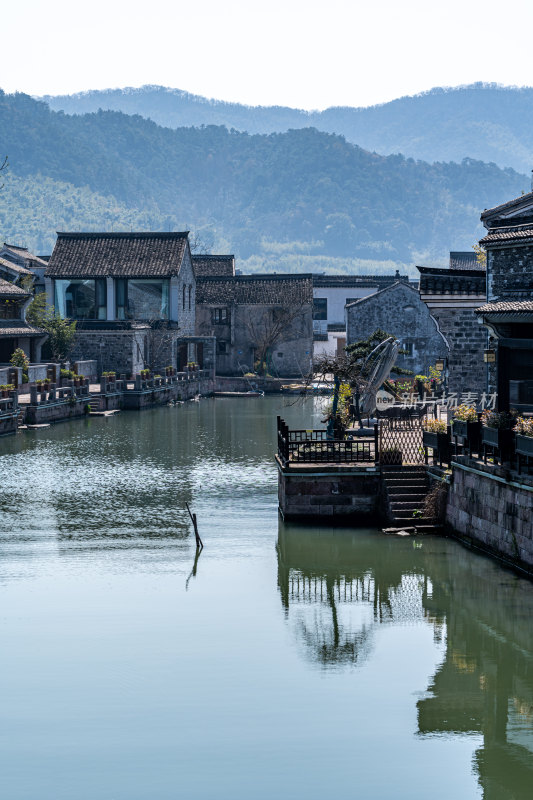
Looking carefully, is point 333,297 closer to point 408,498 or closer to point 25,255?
point 25,255

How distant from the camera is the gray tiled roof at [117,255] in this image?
81.6 metres

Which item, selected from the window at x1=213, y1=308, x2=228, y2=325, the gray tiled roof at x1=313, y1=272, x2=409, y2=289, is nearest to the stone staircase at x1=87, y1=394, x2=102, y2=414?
the window at x1=213, y1=308, x2=228, y2=325

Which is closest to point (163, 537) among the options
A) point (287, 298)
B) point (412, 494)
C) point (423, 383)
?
point (412, 494)

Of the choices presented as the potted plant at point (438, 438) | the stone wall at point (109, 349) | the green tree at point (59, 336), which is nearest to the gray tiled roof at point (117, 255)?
the stone wall at point (109, 349)

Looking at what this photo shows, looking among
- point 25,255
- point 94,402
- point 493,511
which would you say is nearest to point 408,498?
point 493,511

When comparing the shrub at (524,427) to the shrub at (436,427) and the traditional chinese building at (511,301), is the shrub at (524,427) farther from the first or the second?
the shrub at (436,427)

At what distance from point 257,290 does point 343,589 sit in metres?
A: 64.6

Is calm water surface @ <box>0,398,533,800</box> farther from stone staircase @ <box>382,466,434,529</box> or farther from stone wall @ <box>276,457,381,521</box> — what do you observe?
stone staircase @ <box>382,466,434,529</box>

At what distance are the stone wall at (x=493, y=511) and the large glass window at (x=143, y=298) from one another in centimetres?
5387

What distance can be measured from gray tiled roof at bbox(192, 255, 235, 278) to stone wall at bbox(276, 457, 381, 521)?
69.5 metres

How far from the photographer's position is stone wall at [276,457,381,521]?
31.4 m

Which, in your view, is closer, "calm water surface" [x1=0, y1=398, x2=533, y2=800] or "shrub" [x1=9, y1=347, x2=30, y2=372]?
"calm water surface" [x1=0, y1=398, x2=533, y2=800]

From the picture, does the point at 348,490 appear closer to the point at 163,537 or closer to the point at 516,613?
the point at 163,537

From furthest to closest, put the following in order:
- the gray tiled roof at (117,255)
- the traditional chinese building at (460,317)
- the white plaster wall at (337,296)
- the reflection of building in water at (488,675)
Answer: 1. the white plaster wall at (337,296)
2. the gray tiled roof at (117,255)
3. the traditional chinese building at (460,317)
4. the reflection of building in water at (488,675)
